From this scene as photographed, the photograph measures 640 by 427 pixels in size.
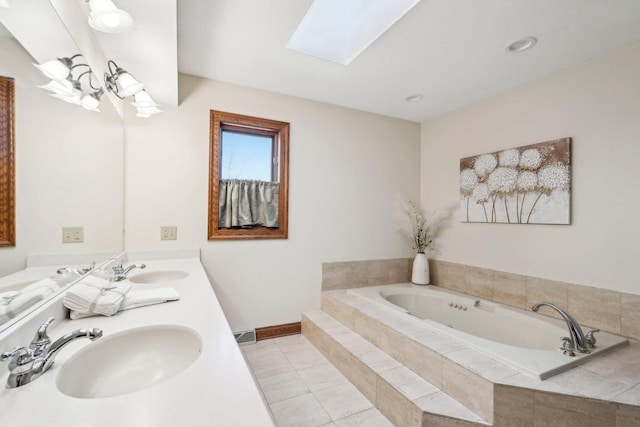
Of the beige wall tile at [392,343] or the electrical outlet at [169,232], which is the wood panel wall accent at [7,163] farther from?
the beige wall tile at [392,343]

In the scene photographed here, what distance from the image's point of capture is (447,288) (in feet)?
10.2

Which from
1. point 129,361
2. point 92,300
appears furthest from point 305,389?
point 92,300

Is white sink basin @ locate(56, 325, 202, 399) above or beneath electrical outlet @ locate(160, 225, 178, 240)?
beneath

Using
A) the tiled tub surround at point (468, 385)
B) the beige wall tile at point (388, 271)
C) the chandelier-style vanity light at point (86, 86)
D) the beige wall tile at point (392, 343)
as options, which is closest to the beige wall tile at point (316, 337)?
the tiled tub surround at point (468, 385)

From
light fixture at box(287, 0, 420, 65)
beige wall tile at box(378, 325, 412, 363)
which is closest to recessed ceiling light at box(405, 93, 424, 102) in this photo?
light fixture at box(287, 0, 420, 65)

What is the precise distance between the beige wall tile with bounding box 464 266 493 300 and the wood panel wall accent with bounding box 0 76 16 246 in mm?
3226

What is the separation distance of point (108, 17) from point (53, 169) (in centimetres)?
64

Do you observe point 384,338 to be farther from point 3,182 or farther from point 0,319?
point 3,182

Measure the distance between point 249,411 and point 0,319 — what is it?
72 centimetres

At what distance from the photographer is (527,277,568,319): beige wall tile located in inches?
86.3

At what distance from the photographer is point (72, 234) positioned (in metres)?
1.28

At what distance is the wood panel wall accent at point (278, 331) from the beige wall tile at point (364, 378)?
34.6 inches

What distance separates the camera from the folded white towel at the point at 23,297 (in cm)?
76

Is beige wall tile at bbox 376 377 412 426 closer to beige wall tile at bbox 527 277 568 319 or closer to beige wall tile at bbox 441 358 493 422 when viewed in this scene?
beige wall tile at bbox 441 358 493 422
